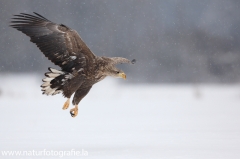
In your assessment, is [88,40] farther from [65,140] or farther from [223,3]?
[65,140]

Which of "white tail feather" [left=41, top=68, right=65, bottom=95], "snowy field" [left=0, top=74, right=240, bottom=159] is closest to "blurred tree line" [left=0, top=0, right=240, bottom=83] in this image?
"snowy field" [left=0, top=74, right=240, bottom=159]

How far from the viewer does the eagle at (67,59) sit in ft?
23.0

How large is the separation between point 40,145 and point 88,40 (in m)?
17.8

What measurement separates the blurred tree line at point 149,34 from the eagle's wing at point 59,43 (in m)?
14.3

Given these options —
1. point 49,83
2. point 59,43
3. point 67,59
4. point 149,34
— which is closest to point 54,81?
point 49,83

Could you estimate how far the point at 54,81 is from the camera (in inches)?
284

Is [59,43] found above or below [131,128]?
above

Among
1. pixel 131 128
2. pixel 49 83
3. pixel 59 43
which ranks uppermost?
pixel 59 43

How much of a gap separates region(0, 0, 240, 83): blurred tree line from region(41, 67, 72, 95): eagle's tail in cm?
1426

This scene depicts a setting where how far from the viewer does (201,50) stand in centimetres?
2423

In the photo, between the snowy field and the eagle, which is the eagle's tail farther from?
the snowy field

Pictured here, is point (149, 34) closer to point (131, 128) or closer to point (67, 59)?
point (131, 128)

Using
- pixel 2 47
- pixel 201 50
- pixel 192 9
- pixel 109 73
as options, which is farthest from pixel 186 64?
pixel 109 73

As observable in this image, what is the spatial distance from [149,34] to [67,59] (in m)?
18.8
